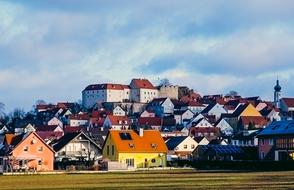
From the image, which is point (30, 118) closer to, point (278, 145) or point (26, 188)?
point (278, 145)

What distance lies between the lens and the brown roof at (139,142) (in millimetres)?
93312

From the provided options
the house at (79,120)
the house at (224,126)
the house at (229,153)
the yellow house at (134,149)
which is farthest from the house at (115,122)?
the yellow house at (134,149)

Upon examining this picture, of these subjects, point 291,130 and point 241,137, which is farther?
point 241,137

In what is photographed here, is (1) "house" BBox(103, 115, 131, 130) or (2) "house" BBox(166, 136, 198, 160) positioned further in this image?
(1) "house" BBox(103, 115, 131, 130)

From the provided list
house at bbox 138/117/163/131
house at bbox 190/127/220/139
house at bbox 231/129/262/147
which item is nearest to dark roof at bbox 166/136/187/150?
house at bbox 231/129/262/147

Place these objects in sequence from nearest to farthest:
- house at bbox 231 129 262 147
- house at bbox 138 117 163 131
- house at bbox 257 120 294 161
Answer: house at bbox 257 120 294 161
house at bbox 231 129 262 147
house at bbox 138 117 163 131

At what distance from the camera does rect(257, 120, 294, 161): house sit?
88750 millimetres

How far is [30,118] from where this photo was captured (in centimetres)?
19688

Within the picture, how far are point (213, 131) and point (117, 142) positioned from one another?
72.8 metres

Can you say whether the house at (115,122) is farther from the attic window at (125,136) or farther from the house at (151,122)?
the attic window at (125,136)

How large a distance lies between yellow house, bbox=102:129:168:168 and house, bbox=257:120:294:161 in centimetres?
1295

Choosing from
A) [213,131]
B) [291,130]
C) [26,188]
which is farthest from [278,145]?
[213,131]

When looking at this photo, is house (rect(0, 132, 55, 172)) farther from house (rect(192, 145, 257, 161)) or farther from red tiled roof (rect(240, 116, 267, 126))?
red tiled roof (rect(240, 116, 267, 126))

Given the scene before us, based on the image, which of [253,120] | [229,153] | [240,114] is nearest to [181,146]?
[229,153]
